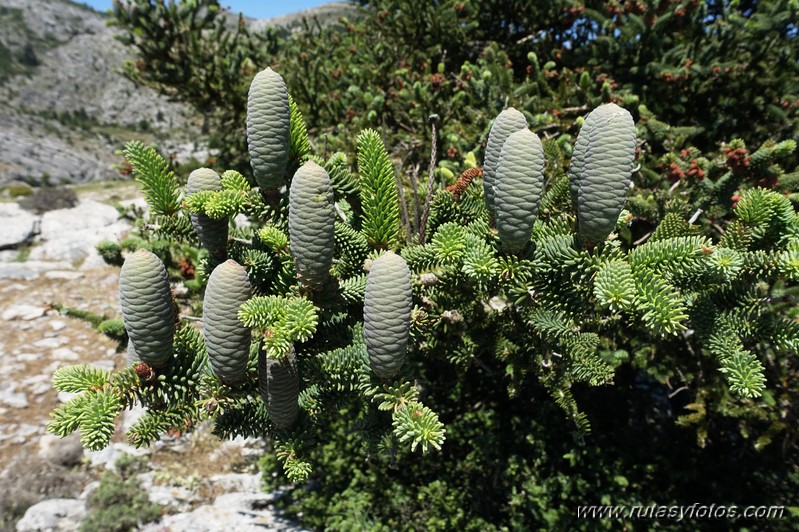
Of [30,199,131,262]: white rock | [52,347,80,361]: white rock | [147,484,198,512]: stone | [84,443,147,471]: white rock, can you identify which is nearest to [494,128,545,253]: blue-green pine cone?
[147,484,198,512]: stone

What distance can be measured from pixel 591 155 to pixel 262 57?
240 inches

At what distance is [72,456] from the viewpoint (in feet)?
19.6

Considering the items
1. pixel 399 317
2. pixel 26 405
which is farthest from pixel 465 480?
pixel 26 405

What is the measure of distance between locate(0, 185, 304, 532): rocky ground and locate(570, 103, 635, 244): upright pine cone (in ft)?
11.0

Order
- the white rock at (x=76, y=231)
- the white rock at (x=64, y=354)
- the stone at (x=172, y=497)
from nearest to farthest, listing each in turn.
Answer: the stone at (x=172, y=497) < the white rock at (x=64, y=354) < the white rock at (x=76, y=231)

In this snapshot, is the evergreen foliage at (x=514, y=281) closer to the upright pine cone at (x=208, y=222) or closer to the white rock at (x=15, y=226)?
the upright pine cone at (x=208, y=222)

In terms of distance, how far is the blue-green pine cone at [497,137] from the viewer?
4.47 ft

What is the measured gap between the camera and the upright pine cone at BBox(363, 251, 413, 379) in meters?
1.21

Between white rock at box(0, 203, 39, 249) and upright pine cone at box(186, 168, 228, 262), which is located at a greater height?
upright pine cone at box(186, 168, 228, 262)

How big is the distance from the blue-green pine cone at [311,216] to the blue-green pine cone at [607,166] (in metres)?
0.68

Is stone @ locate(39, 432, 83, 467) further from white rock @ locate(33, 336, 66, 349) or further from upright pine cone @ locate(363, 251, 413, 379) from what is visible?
upright pine cone @ locate(363, 251, 413, 379)

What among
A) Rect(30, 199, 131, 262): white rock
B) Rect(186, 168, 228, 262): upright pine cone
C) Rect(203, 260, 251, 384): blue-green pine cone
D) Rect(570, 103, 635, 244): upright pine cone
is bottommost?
Rect(30, 199, 131, 262): white rock

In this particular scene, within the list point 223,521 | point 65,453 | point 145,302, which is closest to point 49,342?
point 65,453

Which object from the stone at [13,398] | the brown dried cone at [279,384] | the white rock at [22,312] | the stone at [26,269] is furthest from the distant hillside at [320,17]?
the stone at [26,269]
